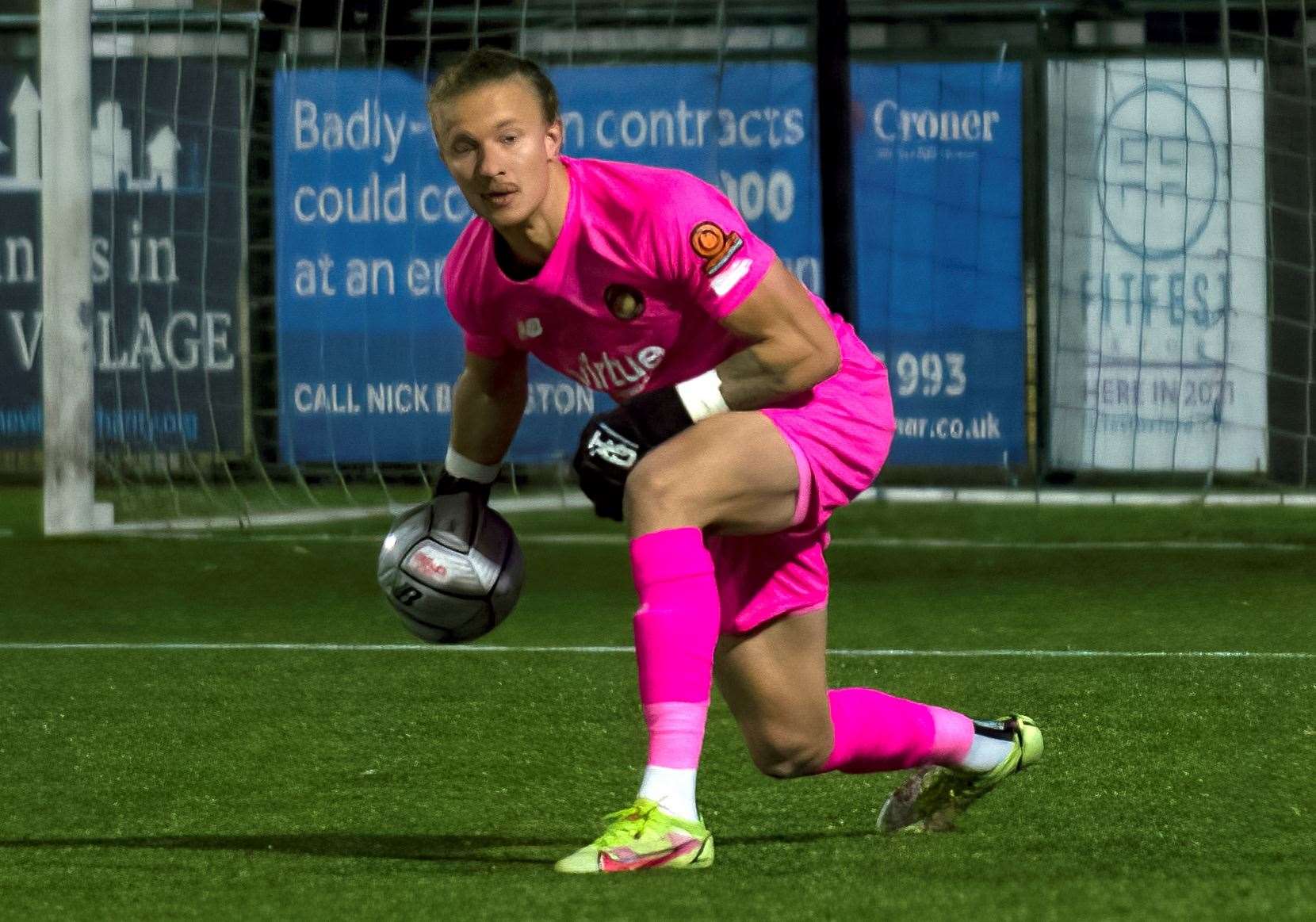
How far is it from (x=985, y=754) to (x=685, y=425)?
2.97ft

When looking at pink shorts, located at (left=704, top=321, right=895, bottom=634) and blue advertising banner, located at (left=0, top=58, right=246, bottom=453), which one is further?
blue advertising banner, located at (left=0, top=58, right=246, bottom=453)

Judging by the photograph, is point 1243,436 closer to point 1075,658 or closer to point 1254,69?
point 1254,69

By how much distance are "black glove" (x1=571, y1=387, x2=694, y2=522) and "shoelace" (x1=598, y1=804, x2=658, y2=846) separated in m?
0.47

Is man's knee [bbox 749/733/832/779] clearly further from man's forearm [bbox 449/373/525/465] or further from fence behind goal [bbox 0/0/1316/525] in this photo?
fence behind goal [bbox 0/0/1316/525]

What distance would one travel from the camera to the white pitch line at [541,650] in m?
6.33

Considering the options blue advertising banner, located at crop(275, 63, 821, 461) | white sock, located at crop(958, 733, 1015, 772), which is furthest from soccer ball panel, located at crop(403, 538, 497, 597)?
blue advertising banner, located at crop(275, 63, 821, 461)

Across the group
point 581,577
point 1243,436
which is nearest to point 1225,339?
point 1243,436

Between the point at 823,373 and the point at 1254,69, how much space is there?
22.2 ft

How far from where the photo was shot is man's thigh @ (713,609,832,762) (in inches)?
155

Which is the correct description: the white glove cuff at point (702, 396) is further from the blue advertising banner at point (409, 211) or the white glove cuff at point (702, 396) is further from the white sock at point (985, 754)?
the blue advertising banner at point (409, 211)

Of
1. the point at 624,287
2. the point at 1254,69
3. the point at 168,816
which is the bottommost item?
the point at 168,816

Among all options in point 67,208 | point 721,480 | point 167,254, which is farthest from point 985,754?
point 167,254

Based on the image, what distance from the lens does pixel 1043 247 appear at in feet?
34.0

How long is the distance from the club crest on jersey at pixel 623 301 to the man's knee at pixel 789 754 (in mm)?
776
